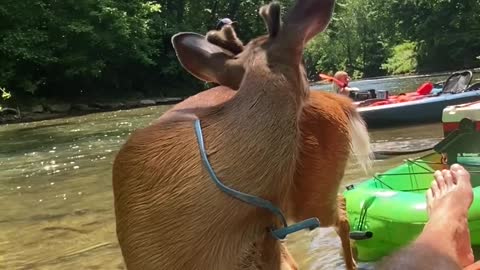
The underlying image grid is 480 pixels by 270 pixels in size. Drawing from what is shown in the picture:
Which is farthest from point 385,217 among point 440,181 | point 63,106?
point 63,106

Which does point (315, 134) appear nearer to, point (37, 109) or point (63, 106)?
point (37, 109)

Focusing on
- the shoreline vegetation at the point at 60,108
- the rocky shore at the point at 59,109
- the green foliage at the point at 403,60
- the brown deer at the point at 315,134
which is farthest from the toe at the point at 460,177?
the green foliage at the point at 403,60

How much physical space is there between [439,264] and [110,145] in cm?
1301

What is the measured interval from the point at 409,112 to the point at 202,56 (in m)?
12.4

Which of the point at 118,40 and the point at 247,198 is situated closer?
the point at 247,198

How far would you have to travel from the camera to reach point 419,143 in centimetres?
1124

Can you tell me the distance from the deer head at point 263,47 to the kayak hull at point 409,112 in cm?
1205

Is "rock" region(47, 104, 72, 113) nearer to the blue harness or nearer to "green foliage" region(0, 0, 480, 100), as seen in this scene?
"green foliage" region(0, 0, 480, 100)

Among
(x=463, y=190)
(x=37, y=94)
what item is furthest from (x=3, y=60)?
(x=463, y=190)

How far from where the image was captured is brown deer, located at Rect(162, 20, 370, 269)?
67.3 inches

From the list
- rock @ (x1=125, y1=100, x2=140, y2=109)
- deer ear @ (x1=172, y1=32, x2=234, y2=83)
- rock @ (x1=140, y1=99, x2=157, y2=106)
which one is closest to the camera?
deer ear @ (x1=172, y1=32, x2=234, y2=83)

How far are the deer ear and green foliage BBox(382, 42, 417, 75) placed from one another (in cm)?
5138

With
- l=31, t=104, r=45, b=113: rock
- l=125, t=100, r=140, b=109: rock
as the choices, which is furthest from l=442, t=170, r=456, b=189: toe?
l=125, t=100, r=140, b=109: rock

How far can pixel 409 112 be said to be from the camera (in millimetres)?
13594
